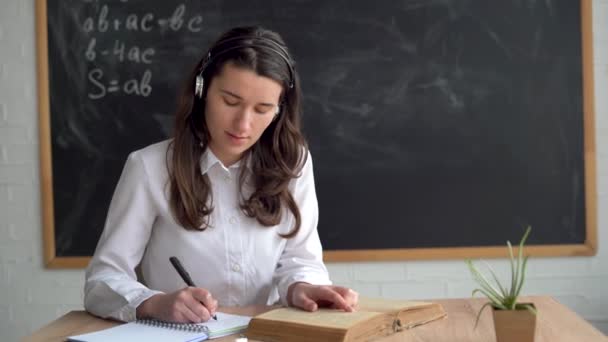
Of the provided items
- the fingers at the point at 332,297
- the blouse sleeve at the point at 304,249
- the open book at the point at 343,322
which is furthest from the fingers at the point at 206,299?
the blouse sleeve at the point at 304,249

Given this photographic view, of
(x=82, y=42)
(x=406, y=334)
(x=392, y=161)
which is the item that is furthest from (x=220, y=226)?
(x=82, y=42)

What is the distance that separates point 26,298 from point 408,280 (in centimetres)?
154

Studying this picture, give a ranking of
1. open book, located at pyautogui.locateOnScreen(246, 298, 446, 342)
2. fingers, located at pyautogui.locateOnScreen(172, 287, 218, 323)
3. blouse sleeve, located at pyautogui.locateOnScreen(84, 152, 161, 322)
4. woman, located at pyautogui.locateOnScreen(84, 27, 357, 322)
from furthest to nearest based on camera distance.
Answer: woman, located at pyautogui.locateOnScreen(84, 27, 357, 322) → blouse sleeve, located at pyautogui.locateOnScreen(84, 152, 161, 322) → fingers, located at pyautogui.locateOnScreen(172, 287, 218, 323) → open book, located at pyautogui.locateOnScreen(246, 298, 446, 342)

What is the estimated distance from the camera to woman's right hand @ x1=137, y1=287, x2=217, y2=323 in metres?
1.34

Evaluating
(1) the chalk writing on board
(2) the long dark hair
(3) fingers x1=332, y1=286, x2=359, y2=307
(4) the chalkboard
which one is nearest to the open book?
(3) fingers x1=332, y1=286, x2=359, y2=307

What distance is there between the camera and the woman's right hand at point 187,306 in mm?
1337

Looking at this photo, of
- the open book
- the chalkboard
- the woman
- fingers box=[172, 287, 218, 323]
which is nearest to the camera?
the open book

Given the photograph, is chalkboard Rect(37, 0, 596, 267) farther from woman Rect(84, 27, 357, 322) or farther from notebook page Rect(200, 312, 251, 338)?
notebook page Rect(200, 312, 251, 338)

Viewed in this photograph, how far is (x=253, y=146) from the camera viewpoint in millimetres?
1781

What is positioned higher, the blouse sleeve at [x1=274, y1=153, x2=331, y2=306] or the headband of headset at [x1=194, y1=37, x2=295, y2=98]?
the headband of headset at [x1=194, y1=37, x2=295, y2=98]

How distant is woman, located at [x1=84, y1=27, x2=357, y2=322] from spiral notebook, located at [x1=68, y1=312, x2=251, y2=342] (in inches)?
7.5

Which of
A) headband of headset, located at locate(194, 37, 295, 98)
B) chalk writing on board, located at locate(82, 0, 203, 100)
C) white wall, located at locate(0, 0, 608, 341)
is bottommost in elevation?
white wall, located at locate(0, 0, 608, 341)

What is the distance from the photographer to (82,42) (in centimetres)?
296

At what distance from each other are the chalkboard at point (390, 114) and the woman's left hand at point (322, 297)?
146cm
